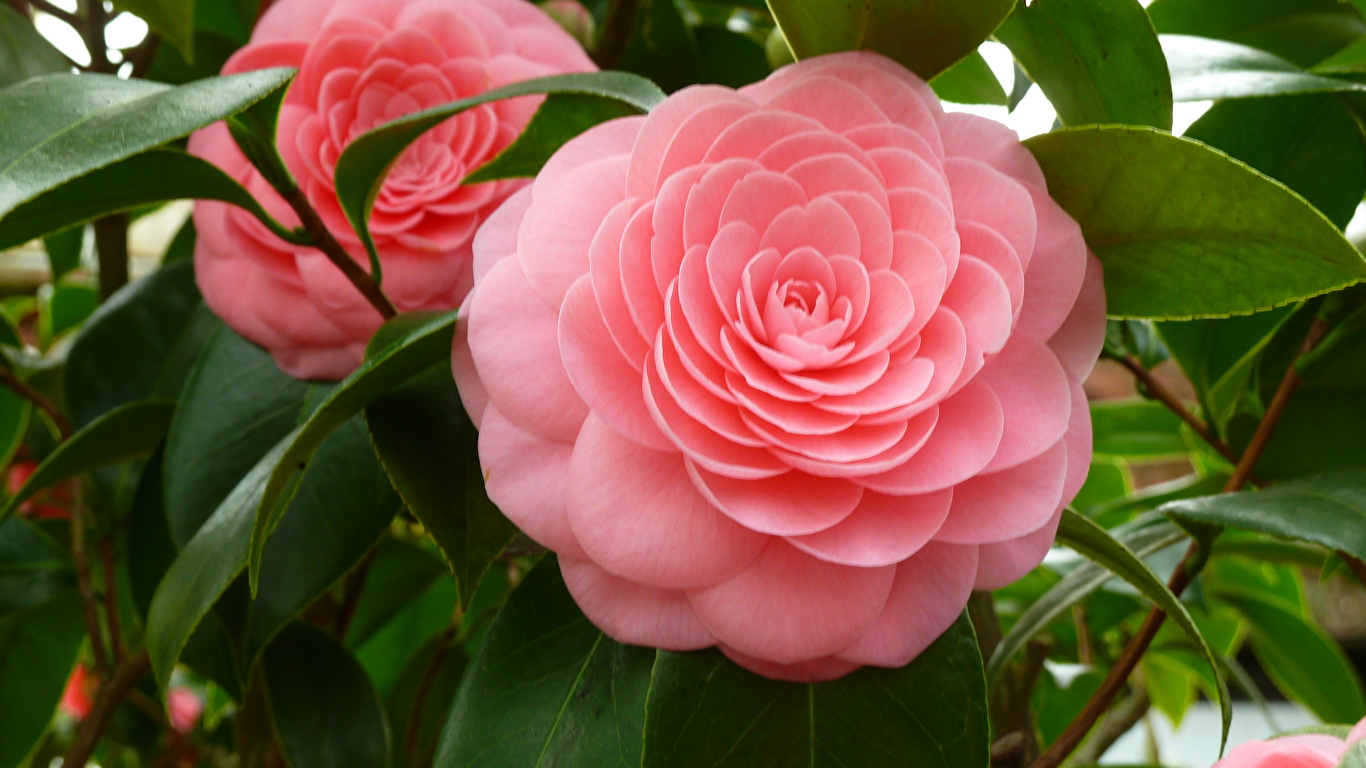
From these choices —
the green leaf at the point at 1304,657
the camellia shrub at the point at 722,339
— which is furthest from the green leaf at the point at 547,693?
the green leaf at the point at 1304,657

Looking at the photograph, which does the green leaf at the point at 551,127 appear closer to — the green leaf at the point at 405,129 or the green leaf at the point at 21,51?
the green leaf at the point at 405,129

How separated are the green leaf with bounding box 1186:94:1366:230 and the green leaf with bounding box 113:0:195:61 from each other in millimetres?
551

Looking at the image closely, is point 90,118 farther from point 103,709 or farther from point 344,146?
point 103,709

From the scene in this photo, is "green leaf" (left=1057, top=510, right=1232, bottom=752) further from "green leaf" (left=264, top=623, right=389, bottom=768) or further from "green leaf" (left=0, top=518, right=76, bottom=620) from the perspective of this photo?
"green leaf" (left=0, top=518, right=76, bottom=620)

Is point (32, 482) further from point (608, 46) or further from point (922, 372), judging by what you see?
point (922, 372)

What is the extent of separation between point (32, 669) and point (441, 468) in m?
0.57

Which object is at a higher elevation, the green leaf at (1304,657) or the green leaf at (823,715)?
the green leaf at (823,715)

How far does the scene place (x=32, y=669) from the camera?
792 millimetres

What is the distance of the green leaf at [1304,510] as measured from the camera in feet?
1.38

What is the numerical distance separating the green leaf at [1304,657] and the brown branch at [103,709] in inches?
38.0

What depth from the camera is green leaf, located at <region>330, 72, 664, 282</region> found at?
0.41 meters

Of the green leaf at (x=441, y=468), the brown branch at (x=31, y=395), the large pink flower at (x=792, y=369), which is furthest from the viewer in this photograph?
the brown branch at (x=31, y=395)

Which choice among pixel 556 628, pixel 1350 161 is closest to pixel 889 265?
pixel 556 628

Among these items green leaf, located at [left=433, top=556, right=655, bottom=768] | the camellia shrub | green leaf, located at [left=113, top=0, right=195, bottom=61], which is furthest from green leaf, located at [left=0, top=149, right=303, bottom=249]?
green leaf, located at [left=433, top=556, right=655, bottom=768]
